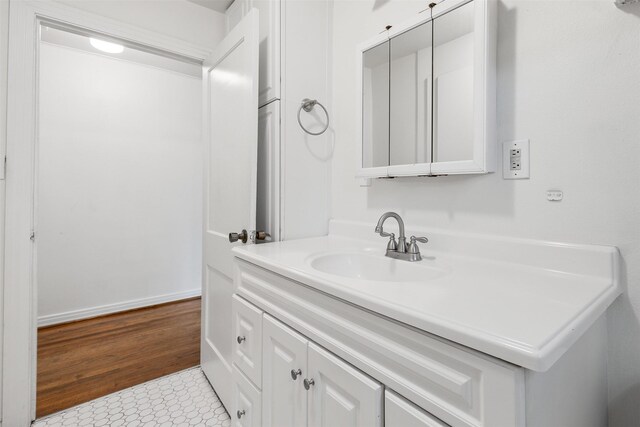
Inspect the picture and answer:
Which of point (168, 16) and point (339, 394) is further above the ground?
point (168, 16)

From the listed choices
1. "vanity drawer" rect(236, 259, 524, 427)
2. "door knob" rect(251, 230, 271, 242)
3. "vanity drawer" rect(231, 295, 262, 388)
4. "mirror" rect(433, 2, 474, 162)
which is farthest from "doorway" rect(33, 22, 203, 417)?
"mirror" rect(433, 2, 474, 162)

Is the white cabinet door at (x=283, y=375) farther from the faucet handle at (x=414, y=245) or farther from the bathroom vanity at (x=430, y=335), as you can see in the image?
the faucet handle at (x=414, y=245)

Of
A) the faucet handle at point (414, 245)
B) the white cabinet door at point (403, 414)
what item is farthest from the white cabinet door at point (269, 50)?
the white cabinet door at point (403, 414)

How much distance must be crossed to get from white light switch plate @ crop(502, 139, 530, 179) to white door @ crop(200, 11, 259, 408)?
94 centimetres

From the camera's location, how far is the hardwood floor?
176 centimetres

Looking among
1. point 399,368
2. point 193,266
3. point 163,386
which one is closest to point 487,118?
point 399,368

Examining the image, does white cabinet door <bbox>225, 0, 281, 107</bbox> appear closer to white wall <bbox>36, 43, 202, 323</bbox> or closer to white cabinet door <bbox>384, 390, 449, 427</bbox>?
white cabinet door <bbox>384, 390, 449, 427</bbox>

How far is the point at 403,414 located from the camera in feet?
2.01

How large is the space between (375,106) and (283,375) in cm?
110

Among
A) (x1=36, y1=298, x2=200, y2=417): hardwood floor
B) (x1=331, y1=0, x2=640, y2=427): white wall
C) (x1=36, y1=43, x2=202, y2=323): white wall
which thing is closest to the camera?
(x1=331, y1=0, x2=640, y2=427): white wall

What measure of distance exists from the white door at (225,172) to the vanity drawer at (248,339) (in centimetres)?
28

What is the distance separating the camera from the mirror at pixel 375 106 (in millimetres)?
1298

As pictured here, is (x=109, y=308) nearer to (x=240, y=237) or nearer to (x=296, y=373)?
(x=240, y=237)

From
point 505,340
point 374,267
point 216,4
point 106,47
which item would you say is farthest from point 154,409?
point 106,47
